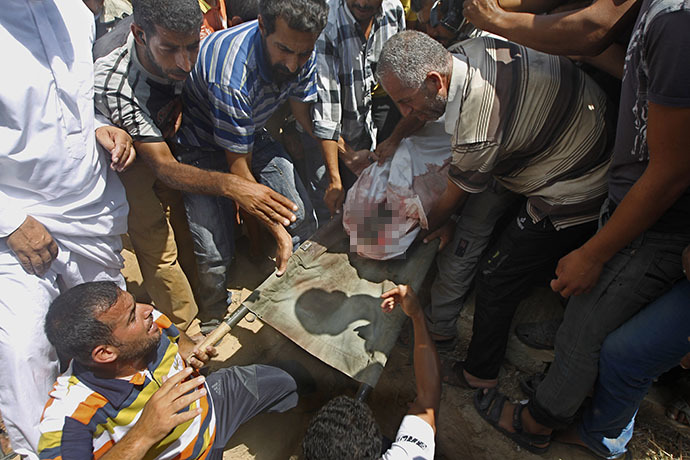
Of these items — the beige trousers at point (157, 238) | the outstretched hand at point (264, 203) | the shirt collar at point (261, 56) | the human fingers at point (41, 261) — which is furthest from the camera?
the beige trousers at point (157, 238)

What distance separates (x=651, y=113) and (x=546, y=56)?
0.73 m

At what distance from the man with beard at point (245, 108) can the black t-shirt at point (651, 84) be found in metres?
1.53

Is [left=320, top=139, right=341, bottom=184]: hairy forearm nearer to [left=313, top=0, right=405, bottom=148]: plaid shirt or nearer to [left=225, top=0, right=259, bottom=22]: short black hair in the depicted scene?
[left=313, top=0, right=405, bottom=148]: plaid shirt

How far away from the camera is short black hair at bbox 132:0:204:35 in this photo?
1968mm

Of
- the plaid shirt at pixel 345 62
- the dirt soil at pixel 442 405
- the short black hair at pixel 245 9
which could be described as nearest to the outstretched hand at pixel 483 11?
the plaid shirt at pixel 345 62

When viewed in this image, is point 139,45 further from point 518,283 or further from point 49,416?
point 518,283

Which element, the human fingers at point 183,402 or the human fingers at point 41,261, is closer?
the human fingers at point 183,402

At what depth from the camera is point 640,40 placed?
1.33 meters

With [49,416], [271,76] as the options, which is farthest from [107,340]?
Answer: [271,76]

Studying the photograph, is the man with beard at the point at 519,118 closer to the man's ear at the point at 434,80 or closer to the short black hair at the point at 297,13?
the man's ear at the point at 434,80

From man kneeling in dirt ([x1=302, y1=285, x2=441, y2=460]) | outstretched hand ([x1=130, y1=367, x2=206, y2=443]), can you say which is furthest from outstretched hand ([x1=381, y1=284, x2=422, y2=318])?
outstretched hand ([x1=130, y1=367, x2=206, y2=443])

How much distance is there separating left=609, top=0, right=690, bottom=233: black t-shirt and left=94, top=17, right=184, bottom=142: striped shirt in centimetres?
220

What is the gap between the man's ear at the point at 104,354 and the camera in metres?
1.72

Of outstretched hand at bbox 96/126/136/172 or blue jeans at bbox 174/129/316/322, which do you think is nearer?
outstretched hand at bbox 96/126/136/172
